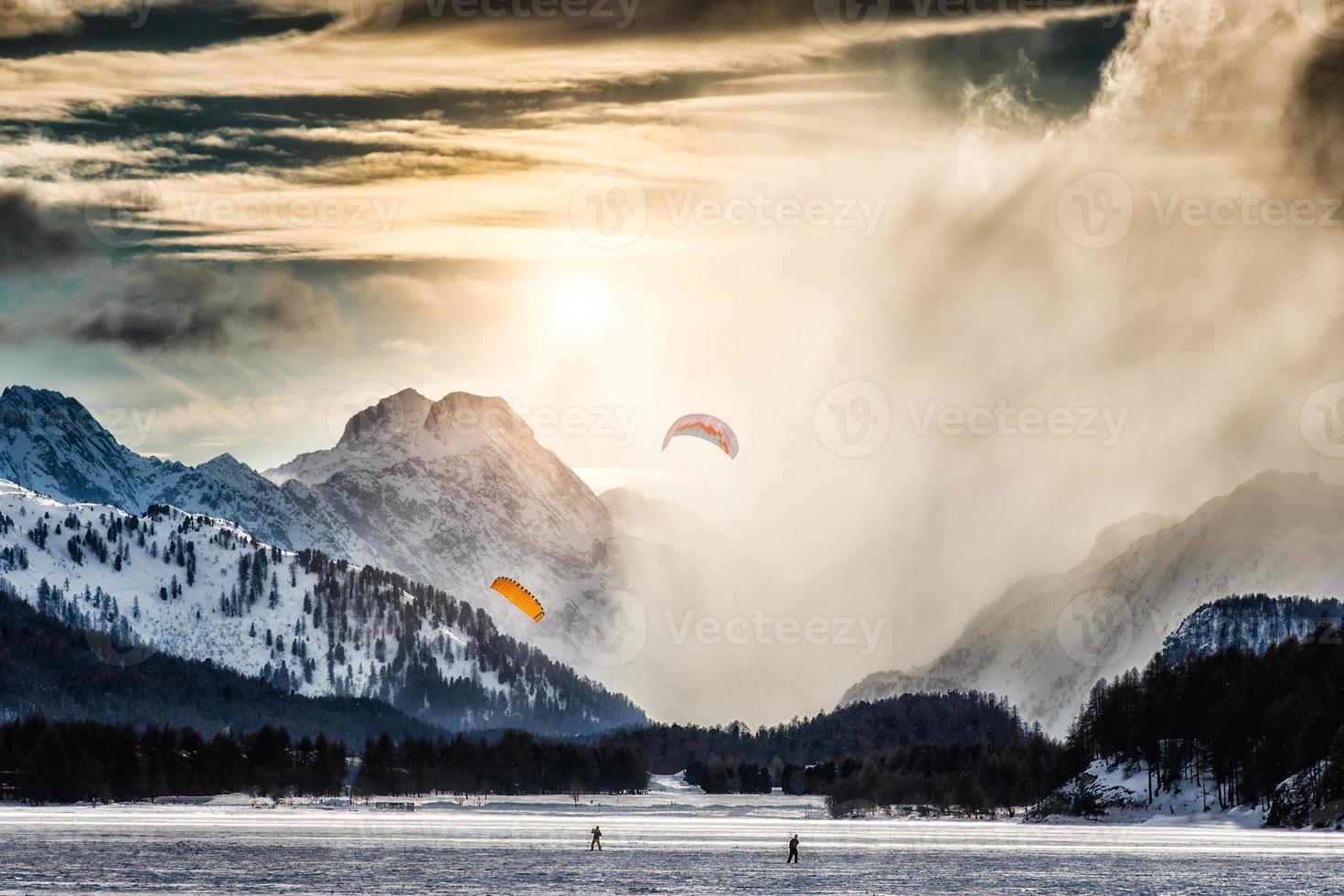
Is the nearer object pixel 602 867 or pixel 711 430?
pixel 602 867

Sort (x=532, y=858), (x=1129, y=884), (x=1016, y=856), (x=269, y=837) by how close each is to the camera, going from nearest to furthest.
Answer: (x=1129, y=884) → (x=532, y=858) → (x=1016, y=856) → (x=269, y=837)

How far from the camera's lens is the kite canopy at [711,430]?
181500 mm

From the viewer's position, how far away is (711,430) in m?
182

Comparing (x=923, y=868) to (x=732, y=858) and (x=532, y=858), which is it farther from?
(x=532, y=858)

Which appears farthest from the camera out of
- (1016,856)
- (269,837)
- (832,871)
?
(269,837)

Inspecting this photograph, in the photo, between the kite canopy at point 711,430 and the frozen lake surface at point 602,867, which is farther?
the kite canopy at point 711,430

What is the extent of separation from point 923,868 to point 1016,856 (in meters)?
24.3

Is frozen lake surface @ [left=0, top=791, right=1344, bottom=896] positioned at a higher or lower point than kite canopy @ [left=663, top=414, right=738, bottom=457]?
lower

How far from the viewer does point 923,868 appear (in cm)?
15988

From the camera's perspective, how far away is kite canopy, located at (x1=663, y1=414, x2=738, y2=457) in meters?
182

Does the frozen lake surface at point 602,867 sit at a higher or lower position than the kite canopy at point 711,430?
lower

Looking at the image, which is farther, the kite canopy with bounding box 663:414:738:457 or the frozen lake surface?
the kite canopy with bounding box 663:414:738:457

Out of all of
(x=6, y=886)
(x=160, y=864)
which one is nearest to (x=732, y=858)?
(x=160, y=864)

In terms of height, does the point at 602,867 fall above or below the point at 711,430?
below
